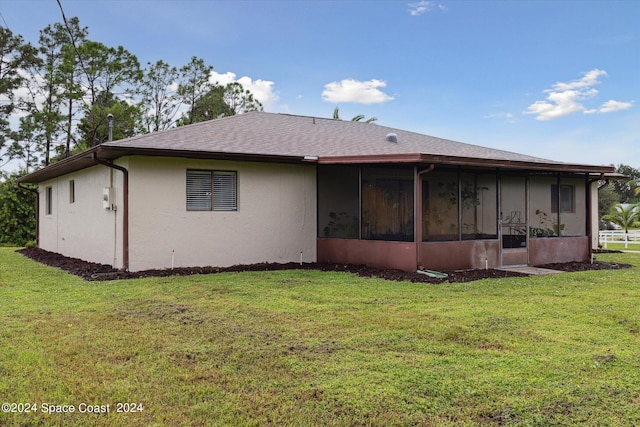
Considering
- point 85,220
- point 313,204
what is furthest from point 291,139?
point 85,220

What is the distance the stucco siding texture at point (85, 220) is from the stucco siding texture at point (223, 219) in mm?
612

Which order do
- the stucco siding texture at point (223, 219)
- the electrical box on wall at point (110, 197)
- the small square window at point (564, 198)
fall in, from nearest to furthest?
the stucco siding texture at point (223, 219) < the electrical box on wall at point (110, 197) < the small square window at point (564, 198)

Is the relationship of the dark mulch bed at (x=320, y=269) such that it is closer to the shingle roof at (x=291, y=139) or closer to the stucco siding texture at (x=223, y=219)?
the stucco siding texture at (x=223, y=219)

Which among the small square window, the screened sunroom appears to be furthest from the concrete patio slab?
the small square window

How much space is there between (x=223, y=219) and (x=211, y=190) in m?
0.68

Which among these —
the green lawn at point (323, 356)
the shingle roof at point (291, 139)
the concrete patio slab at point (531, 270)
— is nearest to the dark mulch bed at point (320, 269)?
the concrete patio slab at point (531, 270)

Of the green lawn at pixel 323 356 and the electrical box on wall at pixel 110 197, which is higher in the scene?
the electrical box on wall at pixel 110 197

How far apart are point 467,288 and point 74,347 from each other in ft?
19.4

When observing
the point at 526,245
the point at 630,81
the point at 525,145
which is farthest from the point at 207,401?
the point at 525,145

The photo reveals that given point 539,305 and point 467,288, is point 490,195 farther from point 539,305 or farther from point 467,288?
point 539,305

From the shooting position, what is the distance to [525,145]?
80.9 ft

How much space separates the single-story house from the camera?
32.5 feet

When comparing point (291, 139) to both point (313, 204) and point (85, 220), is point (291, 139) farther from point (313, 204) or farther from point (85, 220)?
point (85, 220)

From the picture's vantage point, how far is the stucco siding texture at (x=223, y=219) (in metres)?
9.99
